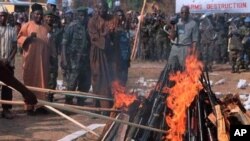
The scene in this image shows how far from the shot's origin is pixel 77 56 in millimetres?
10250

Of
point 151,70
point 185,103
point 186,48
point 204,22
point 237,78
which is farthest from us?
point 204,22

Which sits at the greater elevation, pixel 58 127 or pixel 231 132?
pixel 231 132

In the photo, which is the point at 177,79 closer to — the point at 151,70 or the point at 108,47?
the point at 108,47

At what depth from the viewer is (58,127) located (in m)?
8.83

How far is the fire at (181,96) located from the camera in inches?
231

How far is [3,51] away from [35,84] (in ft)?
2.68

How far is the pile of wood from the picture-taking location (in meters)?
5.85

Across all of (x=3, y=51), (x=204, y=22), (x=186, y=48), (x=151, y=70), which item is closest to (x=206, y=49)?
(x=204, y=22)

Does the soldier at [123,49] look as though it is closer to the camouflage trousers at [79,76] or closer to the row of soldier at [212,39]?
the camouflage trousers at [79,76]

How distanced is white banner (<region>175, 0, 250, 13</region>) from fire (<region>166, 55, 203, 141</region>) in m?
12.3

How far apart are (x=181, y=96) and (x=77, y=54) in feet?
14.9

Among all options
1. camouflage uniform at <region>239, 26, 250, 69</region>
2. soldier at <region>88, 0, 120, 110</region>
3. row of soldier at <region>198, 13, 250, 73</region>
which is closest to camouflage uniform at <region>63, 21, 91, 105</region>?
soldier at <region>88, 0, 120, 110</region>

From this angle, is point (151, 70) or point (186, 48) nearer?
point (186, 48)

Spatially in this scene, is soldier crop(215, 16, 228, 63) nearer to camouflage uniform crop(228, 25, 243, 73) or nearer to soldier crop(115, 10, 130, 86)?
camouflage uniform crop(228, 25, 243, 73)
